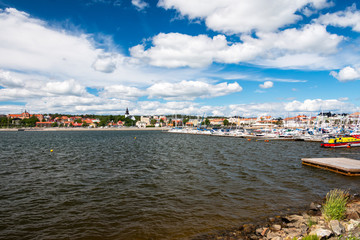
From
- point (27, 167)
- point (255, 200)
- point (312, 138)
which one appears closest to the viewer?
point (255, 200)

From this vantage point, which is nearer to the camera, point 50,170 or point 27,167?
point 50,170

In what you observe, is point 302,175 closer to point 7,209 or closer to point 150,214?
point 150,214

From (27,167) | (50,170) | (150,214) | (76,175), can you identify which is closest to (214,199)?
(150,214)

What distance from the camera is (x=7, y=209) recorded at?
43.1 feet

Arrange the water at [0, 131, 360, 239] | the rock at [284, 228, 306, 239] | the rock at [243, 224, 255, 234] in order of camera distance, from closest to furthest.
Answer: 1. the rock at [284, 228, 306, 239]
2. the rock at [243, 224, 255, 234]
3. the water at [0, 131, 360, 239]

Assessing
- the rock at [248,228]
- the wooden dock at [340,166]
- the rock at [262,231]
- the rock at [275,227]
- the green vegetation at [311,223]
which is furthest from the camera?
the wooden dock at [340,166]

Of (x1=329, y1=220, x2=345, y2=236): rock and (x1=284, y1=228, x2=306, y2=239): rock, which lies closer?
(x1=329, y1=220, x2=345, y2=236): rock

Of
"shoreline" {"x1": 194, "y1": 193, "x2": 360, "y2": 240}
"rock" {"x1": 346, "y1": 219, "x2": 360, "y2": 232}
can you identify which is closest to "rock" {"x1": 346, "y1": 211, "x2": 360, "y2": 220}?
"shoreline" {"x1": 194, "y1": 193, "x2": 360, "y2": 240}

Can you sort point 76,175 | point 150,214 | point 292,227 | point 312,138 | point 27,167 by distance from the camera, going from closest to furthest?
point 292,227 → point 150,214 → point 76,175 → point 27,167 → point 312,138

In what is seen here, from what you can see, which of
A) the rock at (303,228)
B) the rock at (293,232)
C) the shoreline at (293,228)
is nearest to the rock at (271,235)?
the shoreline at (293,228)

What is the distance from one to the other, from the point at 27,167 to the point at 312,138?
2885 inches

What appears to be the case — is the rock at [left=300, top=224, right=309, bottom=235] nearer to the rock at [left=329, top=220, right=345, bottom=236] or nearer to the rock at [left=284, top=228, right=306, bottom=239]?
the rock at [left=284, top=228, right=306, bottom=239]

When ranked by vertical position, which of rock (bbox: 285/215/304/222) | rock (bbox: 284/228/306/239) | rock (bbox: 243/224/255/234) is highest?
rock (bbox: 284/228/306/239)

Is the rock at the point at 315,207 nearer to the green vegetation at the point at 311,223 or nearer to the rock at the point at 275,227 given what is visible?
the green vegetation at the point at 311,223
